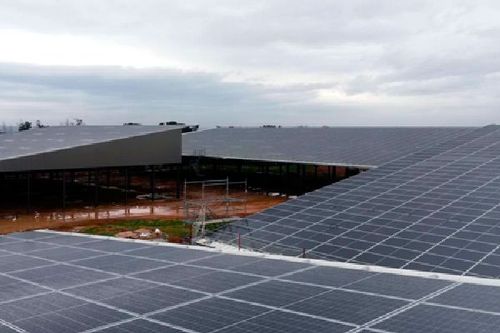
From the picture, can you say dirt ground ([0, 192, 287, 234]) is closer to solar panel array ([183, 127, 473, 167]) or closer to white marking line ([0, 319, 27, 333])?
solar panel array ([183, 127, 473, 167])

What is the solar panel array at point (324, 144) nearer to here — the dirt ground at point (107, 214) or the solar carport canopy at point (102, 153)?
the dirt ground at point (107, 214)

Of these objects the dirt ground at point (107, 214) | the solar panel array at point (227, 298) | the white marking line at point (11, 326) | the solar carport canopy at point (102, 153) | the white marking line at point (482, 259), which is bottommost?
the dirt ground at point (107, 214)

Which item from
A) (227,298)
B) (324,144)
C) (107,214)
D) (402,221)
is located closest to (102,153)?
(107,214)

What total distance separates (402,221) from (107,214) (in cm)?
3044

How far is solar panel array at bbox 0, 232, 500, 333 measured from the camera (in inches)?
317

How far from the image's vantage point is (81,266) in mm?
12547

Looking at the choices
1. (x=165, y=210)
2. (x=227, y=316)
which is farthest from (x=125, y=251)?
(x=165, y=210)

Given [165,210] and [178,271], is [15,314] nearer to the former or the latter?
[178,271]

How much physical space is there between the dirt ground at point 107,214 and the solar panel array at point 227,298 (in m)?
30.0

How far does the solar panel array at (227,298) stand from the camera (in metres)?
8.06

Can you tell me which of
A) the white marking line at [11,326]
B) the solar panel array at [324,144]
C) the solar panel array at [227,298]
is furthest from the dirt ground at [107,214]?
the white marking line at [11,326]

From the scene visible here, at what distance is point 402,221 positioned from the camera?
2253 cm

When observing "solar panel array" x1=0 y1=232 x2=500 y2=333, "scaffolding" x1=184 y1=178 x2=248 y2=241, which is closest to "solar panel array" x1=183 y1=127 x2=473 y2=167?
"scaffolding" x1=184 y1=178 x2=248 y2=241

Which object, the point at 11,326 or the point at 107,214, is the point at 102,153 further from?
the point at 11,326
